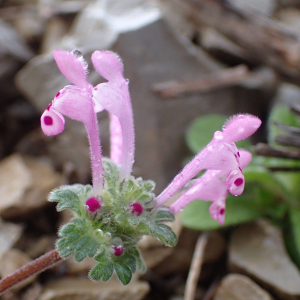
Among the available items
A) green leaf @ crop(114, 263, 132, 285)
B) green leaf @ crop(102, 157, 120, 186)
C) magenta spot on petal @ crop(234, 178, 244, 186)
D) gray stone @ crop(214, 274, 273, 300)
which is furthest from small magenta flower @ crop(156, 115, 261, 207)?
gray stone @ crop(214, 274, 273, 300)

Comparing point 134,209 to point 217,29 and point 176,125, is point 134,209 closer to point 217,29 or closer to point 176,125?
point 176,125

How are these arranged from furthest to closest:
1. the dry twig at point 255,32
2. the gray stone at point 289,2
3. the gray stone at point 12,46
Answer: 1. the gray stone at point 289,2
2. the gray stone at point 12,46
3. the dry twig at point 255,32

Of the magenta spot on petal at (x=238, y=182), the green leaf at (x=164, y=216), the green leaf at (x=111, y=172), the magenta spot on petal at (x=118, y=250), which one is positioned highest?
the magenta spot on petal at (x=238, y=182)

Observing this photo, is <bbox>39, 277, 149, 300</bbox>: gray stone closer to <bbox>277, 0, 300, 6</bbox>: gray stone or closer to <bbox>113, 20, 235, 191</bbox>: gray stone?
<bbox>113, 20, 235, 191</bbox>: gray stone

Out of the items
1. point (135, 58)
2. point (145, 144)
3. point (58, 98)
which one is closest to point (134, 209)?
point (58, 98)

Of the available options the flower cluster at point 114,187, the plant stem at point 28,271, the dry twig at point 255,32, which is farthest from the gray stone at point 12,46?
the plant stem at point 28,271

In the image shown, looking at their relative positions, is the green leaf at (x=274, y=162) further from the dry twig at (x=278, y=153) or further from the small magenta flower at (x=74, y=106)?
the small magenta flower at (x=74, y=106)

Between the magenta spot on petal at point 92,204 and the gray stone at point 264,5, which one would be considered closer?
the magenta spot on petal at point 92,204

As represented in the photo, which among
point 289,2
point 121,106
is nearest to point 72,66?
point 121,106
